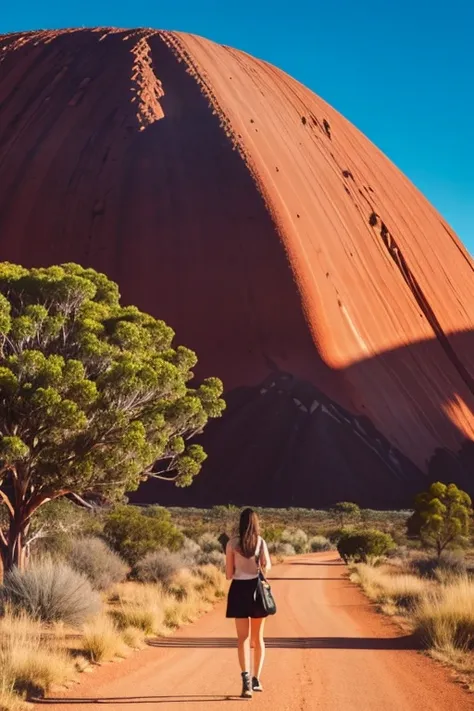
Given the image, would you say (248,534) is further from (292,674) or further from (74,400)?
(74,400)

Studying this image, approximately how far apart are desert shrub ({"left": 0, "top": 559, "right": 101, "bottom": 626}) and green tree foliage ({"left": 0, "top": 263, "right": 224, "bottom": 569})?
5.71ft

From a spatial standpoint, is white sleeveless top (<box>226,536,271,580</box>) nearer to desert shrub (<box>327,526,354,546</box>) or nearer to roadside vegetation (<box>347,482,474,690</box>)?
roadside vegetation (<box>347,482,474,690</box>)

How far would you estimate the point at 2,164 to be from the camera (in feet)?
185

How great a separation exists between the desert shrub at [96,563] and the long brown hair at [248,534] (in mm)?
8163

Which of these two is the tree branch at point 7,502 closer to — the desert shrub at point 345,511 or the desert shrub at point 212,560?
the desert shrub at point 212,560

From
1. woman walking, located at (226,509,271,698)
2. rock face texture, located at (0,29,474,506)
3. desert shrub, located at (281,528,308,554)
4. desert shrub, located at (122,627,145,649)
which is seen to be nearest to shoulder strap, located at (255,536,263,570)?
woman walking, located at (226,509,271,698)

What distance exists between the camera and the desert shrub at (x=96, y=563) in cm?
1467

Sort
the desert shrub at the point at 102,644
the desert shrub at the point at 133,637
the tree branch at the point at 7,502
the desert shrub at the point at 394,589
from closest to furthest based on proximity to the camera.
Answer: the desert shrub at the point at 102,644
the desert shrub at the point at 133,637
the tree branch at the point at 7,502
the desert shrub at the point at 394,589

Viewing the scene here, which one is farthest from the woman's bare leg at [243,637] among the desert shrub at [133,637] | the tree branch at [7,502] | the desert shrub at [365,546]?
the desert shrub at [365,546]

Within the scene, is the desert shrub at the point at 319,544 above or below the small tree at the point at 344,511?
below

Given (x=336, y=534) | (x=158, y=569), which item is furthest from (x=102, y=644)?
(x=336, y=534)

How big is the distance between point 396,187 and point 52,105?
95.7 ft

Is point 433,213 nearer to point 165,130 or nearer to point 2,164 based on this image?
point 165,130

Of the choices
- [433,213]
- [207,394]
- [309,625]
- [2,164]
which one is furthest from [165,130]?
[309,625]
